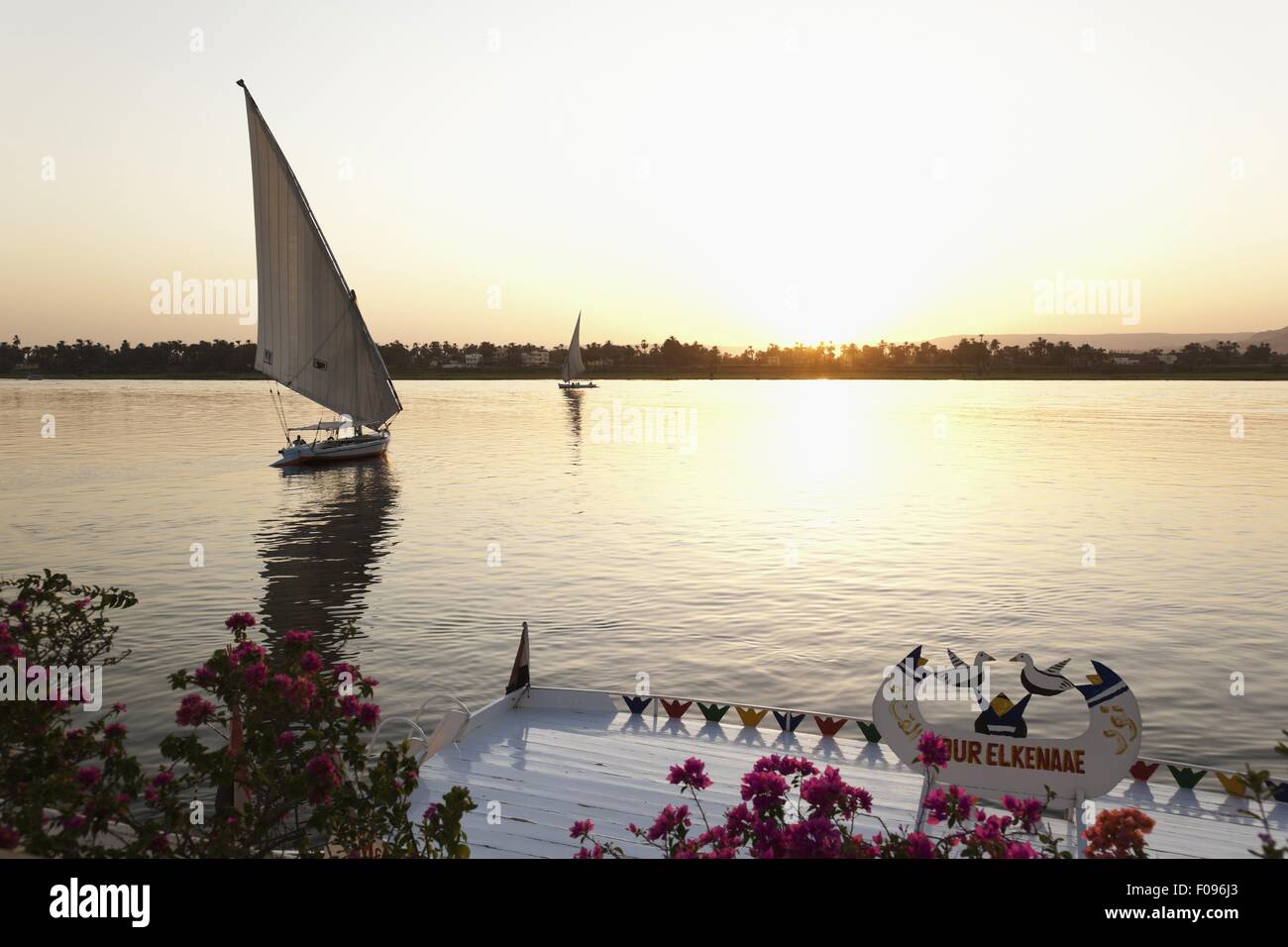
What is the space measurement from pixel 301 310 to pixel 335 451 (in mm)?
12007

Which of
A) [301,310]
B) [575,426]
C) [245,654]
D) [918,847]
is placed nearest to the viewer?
[918,847]

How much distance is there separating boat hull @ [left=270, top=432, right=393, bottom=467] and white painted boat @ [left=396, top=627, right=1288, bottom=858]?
59.4 metres

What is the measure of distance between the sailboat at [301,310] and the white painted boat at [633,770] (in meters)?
53.4

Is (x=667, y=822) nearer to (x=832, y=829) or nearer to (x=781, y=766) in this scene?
(x=781, y=766)

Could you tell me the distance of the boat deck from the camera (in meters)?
11.6

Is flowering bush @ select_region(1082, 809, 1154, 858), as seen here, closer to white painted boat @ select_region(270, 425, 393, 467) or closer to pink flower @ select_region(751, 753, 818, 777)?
pink flower @ select_region(751, 753, 818, 777)

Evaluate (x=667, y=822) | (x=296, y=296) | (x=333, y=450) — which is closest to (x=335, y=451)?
(x=333, y=450)

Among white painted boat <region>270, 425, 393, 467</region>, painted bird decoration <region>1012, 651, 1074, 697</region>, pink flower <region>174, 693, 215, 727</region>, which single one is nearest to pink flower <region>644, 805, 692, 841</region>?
pink flower <region>174, 693, 215, 727</region>

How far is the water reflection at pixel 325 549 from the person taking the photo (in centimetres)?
2994

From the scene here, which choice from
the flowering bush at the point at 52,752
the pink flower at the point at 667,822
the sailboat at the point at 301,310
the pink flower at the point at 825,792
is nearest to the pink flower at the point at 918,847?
the pink flower at the point at 825,792

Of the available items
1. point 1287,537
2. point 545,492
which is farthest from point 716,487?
point 1287,537

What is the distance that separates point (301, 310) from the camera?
65312 millimetres

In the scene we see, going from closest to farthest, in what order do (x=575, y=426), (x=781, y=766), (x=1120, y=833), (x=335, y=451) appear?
(x=1120, y=833) → (x=781, y=766) → (x=335, y=451) → (x=575, y=426)

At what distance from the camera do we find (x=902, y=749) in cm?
1066
